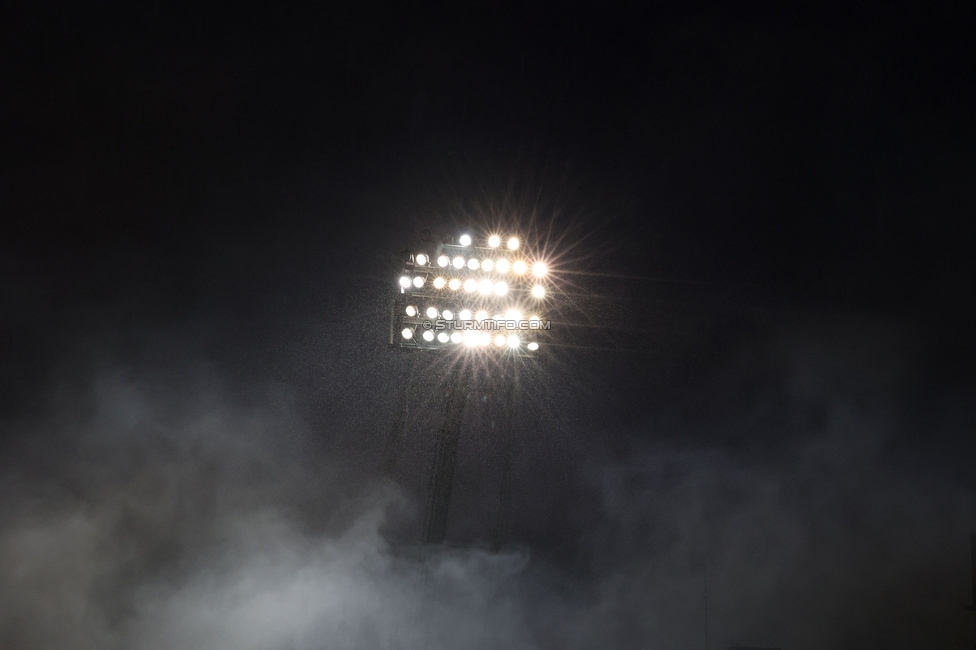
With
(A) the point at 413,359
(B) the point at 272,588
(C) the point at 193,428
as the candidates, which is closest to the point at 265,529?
(B) the point at 272,588

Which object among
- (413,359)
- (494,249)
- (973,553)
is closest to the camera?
(494,249)

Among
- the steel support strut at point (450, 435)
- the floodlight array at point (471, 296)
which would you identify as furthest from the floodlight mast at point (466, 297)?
the steel support strut at point (450, 435)

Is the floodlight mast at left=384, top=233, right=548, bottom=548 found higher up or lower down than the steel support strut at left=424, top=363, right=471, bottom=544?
higher up

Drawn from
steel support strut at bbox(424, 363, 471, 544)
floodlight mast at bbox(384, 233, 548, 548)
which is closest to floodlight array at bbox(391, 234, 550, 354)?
floodlight mast at bbox(384, 233, 548, 548)

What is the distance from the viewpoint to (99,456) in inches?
408

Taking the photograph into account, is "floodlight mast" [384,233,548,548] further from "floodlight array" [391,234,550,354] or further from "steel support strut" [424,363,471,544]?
Answer: "steel support strut" [424,363,471,544]

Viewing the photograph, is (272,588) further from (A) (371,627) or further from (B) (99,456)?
(B) (99,456)

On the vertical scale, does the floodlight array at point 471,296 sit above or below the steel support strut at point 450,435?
above

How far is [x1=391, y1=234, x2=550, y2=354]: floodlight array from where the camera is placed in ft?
27.8

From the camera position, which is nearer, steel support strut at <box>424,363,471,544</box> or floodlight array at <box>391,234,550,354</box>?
floodlight array at <box>391,234,550,354</box>

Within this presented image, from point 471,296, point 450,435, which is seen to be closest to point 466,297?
point 471,296

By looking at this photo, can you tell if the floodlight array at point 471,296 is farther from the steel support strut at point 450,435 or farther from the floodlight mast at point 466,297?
the steel support strut at point 450,435

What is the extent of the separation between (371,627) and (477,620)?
4.84 ft

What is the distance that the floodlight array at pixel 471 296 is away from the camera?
27.8 feet
